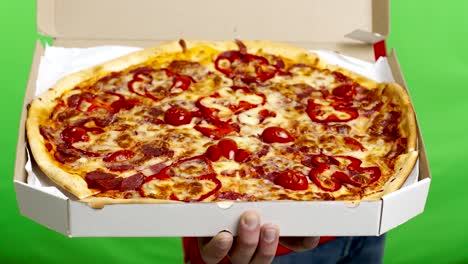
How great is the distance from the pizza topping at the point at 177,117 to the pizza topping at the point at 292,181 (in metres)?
0.44

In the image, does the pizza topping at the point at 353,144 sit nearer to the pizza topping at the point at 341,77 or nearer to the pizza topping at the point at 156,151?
the pizza topping at the point at 341,77

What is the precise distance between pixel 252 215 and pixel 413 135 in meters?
0.78

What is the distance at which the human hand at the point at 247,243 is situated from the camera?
264cm

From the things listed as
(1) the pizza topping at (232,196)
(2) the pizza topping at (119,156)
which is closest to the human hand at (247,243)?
(1) the pizza topping at (232,196)

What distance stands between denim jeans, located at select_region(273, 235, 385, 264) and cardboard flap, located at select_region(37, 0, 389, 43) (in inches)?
27.9

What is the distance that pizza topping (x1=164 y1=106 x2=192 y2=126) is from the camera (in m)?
3.31

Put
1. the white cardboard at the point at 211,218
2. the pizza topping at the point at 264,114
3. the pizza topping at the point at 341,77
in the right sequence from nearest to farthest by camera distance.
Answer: the white cardboard at the point at 211,218 → the pizza topping at the point at 264,114 → the pizza topping at the point at 341,77

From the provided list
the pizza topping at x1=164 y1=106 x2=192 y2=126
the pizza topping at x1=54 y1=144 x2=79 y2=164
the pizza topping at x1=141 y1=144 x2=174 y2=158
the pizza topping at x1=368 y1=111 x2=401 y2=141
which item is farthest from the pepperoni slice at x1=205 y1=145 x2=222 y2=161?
the pizza topping at x1=368 y1=111 x2=401 y2=141

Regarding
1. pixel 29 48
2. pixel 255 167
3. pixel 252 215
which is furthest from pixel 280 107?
pixel 29 48

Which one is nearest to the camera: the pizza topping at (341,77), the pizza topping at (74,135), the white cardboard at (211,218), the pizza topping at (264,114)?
the white cardboard at (211,218)

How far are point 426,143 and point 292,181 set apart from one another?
2.51 m

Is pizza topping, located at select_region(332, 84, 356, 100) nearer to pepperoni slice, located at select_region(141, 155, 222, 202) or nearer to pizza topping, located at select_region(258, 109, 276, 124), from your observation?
pizza topping, located at select_region(258, 109, 276, 124)

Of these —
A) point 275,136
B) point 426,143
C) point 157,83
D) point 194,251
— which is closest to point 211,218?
point 275,136

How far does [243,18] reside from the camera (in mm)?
3744
